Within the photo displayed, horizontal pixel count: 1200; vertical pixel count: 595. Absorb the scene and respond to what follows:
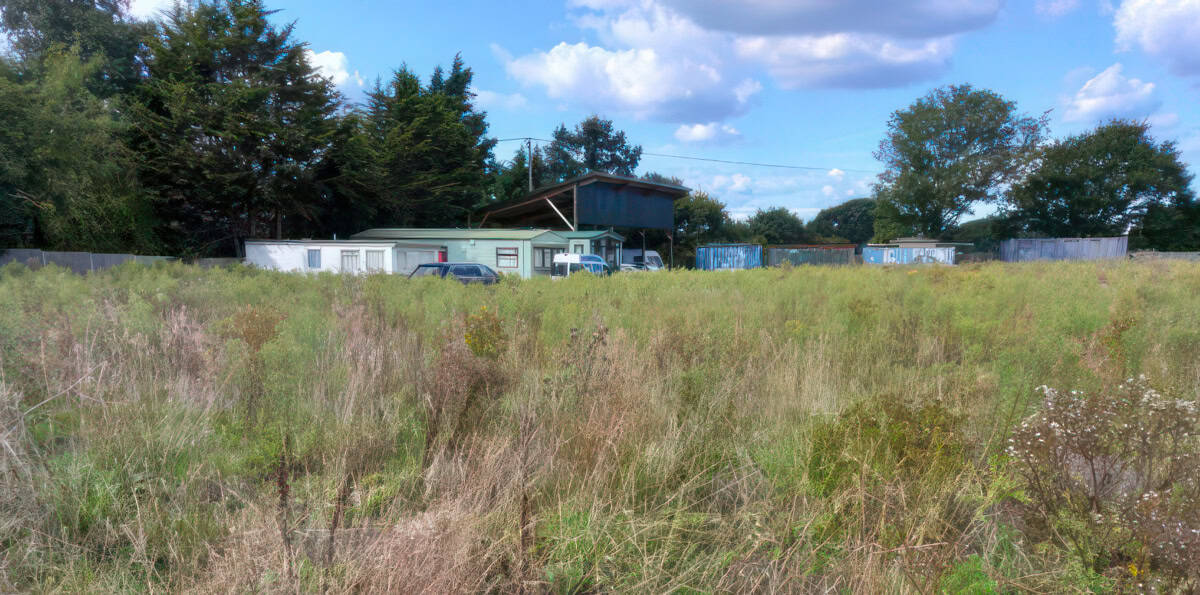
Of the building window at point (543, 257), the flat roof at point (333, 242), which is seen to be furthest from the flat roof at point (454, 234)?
the flat roof at point (333, 242)

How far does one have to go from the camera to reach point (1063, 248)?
125 ft

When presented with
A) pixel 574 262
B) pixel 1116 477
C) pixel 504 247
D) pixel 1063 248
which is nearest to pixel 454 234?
pixel 504 247

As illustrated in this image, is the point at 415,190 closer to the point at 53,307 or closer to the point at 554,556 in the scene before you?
the point at 53,307

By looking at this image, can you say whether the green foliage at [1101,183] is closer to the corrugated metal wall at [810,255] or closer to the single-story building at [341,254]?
the corrugated metal wall at [810,255]

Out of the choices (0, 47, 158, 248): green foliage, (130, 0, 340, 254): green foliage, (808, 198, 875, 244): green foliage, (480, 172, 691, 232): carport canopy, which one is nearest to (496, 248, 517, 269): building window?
(480, 172, 691, 232): carport canopy

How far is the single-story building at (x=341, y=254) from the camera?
26.6m

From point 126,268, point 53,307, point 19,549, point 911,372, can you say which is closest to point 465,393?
point 19,549

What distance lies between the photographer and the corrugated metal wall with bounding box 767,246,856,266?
32.0m

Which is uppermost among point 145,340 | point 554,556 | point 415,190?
point 415,190

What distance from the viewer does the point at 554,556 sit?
2.51 metres

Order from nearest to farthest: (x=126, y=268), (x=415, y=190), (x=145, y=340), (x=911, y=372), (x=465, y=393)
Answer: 1. (x=465, y=393)
2. (x=145, y=340)
3. (x=911, y=372)
4. (x=126, y=268)
5. (x=415, y=190)

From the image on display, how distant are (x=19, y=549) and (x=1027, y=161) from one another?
5729cm

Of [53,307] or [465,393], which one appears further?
[53,307]

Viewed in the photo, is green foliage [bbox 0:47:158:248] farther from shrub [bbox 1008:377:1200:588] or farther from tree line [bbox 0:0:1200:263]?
shrub [bbox 1008:377:1200:588]
